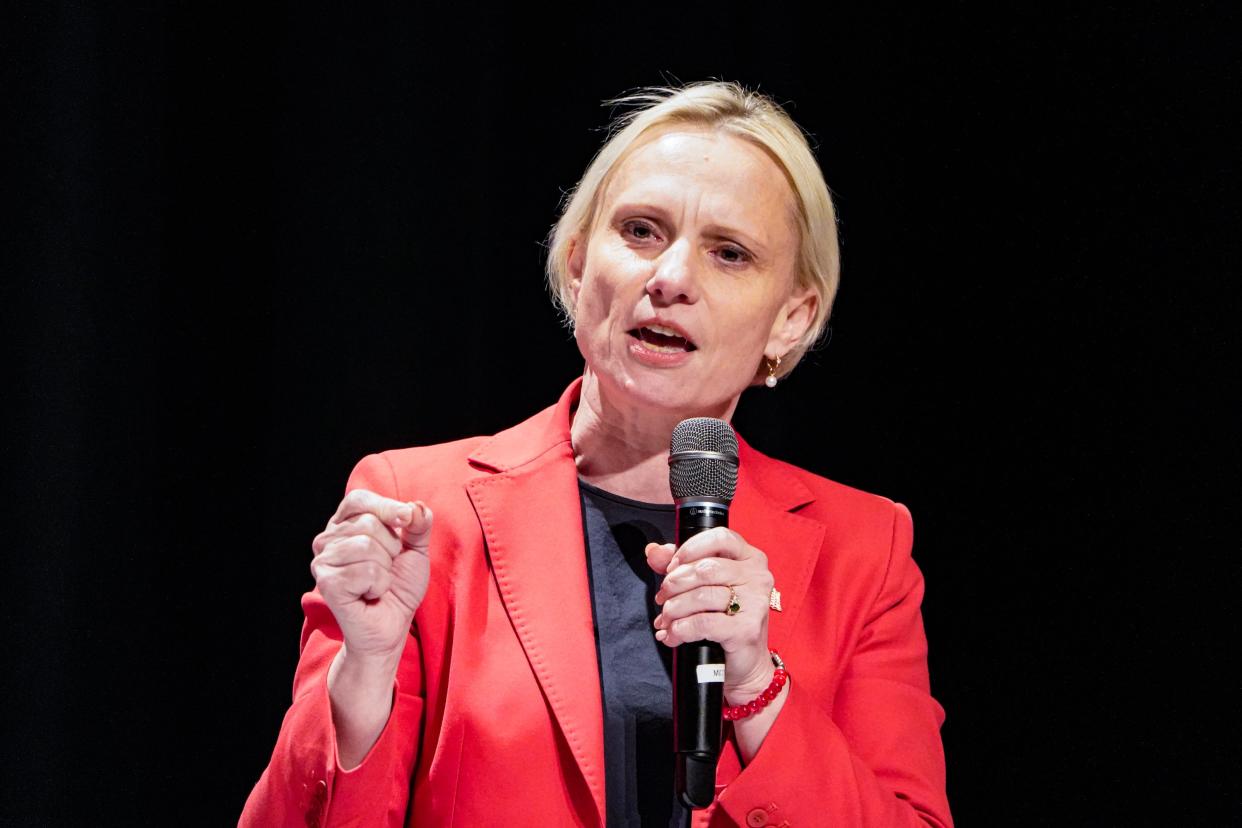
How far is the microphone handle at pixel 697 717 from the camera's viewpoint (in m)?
1.38

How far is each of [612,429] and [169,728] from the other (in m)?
1.10

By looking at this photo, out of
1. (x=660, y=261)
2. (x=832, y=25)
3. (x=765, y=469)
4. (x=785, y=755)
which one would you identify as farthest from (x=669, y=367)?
(x=832, y=25)

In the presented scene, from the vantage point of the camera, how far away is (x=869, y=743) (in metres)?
1.84

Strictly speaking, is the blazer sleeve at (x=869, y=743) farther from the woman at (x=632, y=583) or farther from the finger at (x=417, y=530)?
the finger at (x=417, y=530)

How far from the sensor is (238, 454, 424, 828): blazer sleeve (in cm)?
156

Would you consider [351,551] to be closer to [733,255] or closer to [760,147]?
[733,255]

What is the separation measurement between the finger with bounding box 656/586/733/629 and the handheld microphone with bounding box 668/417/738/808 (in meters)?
0.04

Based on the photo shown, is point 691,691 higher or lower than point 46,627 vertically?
higher

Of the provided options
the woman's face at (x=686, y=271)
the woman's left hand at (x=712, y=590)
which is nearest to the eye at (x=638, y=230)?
the woman's face at (x=686, y=271)

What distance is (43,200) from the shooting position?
2381 millimetres

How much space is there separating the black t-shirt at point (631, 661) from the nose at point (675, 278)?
334 millimetres

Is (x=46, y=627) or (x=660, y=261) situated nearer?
(x=660, y=261)

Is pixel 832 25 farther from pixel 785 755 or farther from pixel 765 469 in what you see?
pixel 785 755

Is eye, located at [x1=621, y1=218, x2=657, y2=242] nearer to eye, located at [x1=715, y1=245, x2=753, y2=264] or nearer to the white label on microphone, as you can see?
eye, located at [x1=715, y1=245, x2=753, y2=264]
